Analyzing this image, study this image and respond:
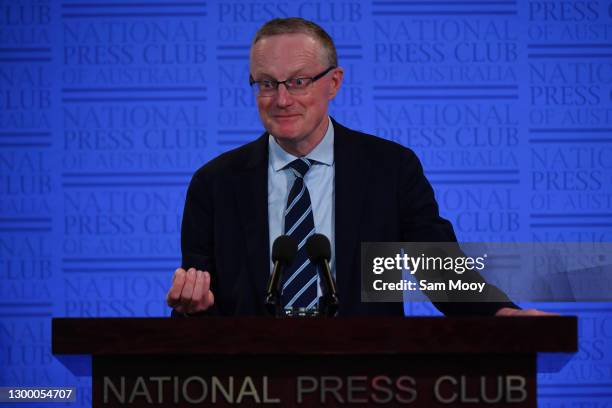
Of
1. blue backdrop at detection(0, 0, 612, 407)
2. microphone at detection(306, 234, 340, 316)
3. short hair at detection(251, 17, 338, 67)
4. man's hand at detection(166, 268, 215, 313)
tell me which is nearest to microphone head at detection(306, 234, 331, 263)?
microphone at detection(306, 234, 340, 316)

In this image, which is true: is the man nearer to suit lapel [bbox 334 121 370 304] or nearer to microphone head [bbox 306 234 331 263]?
suit lapel [bbox 334 121 370 304]

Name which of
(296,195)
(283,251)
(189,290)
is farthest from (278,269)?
(296,195)

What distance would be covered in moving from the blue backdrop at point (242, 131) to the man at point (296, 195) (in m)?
1.23

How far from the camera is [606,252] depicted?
327 cm

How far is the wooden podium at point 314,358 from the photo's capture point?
1.39m

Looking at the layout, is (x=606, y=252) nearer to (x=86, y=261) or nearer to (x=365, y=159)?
(x=365, y=159)

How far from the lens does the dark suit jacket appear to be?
2064 millimetres

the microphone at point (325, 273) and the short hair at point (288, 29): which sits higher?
the short hair at point (288, 29)

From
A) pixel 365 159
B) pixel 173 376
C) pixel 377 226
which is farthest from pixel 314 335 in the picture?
pixel 365 159

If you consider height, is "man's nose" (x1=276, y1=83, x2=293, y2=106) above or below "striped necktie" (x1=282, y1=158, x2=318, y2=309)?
above

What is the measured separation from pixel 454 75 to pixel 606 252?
0.95 meters

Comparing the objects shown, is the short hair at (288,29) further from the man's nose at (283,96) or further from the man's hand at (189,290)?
the man's hand at (189,290)

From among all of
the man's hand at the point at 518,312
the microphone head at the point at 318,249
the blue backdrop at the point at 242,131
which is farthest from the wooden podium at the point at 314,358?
the blue backdrop at the point at 242,131

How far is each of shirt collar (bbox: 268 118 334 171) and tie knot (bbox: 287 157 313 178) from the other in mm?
16
